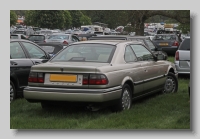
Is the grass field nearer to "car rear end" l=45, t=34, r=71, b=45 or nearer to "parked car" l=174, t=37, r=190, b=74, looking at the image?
"parked car" l=174, t=37, r=190, b=74

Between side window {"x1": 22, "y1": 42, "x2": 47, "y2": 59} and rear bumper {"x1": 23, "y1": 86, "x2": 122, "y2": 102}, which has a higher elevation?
side window {"x1": 22, "y1": 42, "x2": 47, "y2": 59}

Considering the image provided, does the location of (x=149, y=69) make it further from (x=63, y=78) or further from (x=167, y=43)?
(x=167, y=43)

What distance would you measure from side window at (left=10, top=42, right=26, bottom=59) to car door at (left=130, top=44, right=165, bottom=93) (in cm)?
247

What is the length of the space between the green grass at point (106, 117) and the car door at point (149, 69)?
0.40 m

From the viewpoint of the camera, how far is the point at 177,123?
6684 millimetres

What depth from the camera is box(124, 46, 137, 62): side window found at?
7.90 m

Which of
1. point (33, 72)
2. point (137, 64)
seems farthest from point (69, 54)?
point (137, 64)

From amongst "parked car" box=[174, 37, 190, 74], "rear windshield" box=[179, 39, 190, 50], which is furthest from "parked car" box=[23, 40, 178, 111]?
"rear windshield" box=[179, 39, 190, 50]

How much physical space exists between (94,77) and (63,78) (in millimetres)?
543

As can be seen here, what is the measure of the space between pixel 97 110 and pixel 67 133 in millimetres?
1340

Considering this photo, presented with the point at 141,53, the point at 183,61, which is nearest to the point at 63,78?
the point at 141,53

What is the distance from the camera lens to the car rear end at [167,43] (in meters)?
23.4

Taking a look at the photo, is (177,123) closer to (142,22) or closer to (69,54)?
(69,54)

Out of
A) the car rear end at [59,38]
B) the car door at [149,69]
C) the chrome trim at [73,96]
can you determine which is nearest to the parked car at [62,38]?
the car rear end at [59,38]
